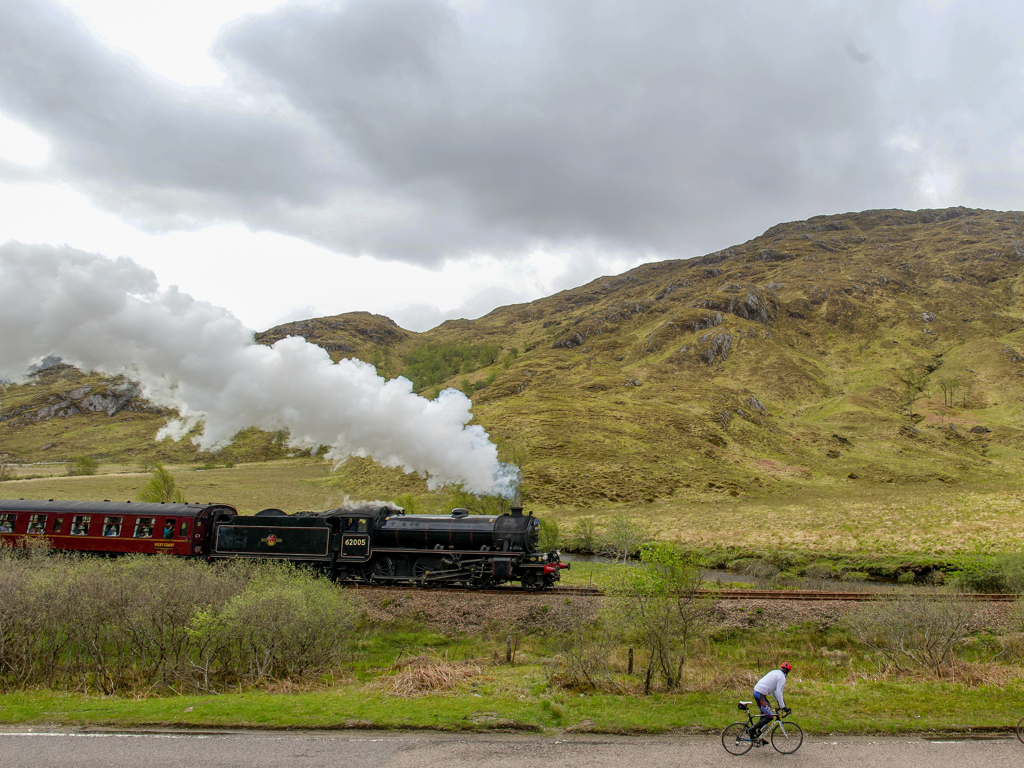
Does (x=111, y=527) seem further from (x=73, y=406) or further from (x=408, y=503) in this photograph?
(x=73, y=406)

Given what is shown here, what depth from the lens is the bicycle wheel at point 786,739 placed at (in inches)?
499

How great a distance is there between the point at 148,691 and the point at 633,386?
4640 inches

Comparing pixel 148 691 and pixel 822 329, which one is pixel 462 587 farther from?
pixel 822 329

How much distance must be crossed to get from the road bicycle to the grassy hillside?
189ft

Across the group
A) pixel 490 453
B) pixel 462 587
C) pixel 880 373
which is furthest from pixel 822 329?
pixel 462 587

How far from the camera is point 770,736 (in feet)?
42.0

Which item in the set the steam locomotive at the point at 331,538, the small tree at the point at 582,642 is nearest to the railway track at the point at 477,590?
the steam locomotive at the point at 331,538

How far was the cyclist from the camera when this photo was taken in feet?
40.8

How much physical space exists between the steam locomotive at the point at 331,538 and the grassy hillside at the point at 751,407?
35.6 metres

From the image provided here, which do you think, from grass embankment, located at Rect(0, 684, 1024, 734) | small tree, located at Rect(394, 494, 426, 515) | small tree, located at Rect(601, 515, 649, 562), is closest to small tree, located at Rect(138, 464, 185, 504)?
small tree, located at Rect(394, 494, 426, 515)

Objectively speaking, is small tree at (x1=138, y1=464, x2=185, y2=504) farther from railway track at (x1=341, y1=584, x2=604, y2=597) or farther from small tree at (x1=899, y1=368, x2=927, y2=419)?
small tree at (x1=899, y1=368, x2=927, y2=419)

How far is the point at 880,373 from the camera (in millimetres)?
141375

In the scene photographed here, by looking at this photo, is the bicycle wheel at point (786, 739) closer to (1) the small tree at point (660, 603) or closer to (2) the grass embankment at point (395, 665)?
(2) the grass embankment at point (395, 665)

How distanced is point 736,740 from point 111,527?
33.3 m
